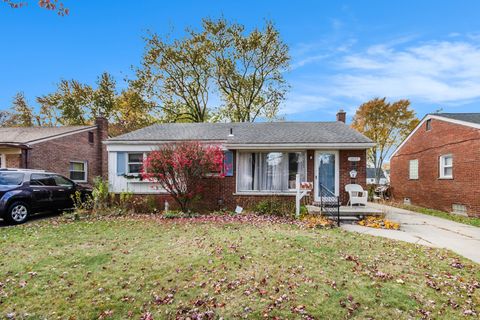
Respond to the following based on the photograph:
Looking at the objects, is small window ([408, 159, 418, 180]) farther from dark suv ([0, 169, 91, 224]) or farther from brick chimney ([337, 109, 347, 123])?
dark suv ([0, 169, 91, 224])

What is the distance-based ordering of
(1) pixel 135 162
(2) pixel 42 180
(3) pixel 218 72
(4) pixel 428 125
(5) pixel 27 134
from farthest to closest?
(3) pixel 218 72 < (5) pixel 27 134 < (4) pixel 428 125 < (1) pixel 135 162 < (2) pixel 42 180

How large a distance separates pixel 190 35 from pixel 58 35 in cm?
1517

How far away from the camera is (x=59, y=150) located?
53.0ft

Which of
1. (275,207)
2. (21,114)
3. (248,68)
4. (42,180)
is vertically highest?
(248,68)

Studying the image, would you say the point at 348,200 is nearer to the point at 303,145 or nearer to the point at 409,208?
the point at 303,145

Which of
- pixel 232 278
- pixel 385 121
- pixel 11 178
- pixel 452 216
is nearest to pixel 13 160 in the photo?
pixel 11 178

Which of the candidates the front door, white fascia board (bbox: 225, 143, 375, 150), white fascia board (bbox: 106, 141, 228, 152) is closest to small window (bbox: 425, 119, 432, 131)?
white fascia board (bbox: 225, 143, 375, 150)

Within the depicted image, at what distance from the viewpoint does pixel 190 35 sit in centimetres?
2547

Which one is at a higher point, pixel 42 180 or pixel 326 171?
pixel 326 171

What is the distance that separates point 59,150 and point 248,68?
17546mm

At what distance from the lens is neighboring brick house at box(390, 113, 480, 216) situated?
11.5m

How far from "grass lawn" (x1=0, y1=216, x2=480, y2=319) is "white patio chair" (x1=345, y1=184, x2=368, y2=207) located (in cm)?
371

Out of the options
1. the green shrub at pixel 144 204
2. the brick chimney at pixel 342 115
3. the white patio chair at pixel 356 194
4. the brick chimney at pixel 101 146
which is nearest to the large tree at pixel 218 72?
the brick chimney at pixel 101 146

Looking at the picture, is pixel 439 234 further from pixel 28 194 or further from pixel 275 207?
pixel 28 194
